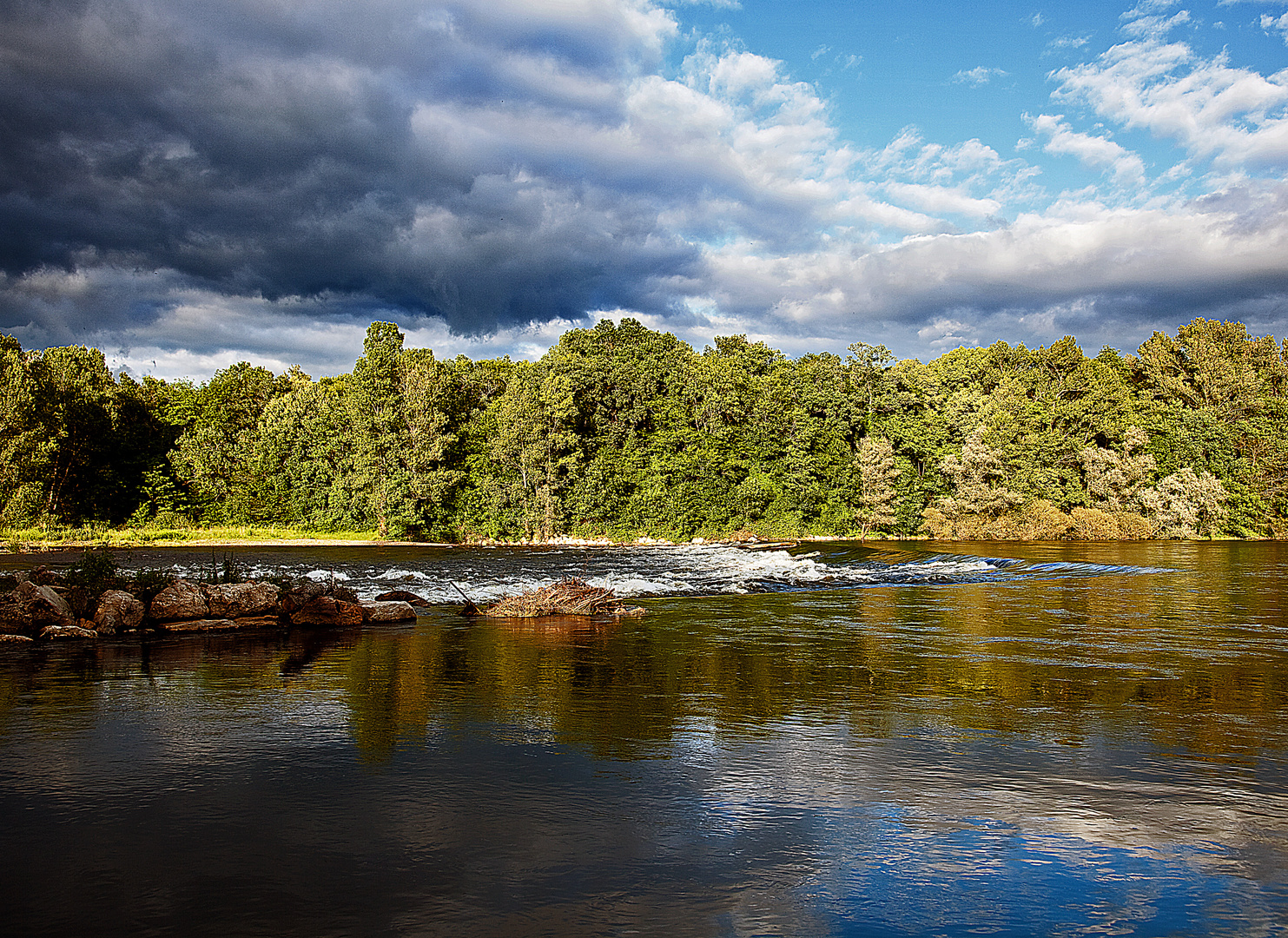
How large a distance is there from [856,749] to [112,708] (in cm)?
829

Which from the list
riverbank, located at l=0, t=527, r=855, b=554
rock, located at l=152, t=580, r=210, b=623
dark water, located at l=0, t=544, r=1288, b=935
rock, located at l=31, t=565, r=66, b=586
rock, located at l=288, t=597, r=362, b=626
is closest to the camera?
dark water, located at l=0, t=544, r=1288, b=935

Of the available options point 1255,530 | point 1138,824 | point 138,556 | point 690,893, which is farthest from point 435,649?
point 1255,530

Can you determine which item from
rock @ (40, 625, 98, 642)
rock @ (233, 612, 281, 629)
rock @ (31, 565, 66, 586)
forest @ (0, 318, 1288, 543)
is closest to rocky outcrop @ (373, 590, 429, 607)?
rock @ (233, 612, 281, 629)

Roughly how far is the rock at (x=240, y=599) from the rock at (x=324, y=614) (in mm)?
584

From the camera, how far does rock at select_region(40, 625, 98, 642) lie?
14.3 metres

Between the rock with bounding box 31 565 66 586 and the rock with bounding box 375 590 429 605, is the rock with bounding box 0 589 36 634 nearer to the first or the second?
the rock with bounding box 31 565 66 586

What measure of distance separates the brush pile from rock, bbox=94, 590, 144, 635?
6960mm

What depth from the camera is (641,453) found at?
66.4m

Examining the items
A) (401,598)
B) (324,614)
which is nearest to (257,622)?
(324,614)

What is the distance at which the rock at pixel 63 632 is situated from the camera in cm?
1431

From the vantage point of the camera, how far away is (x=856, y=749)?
7.31m

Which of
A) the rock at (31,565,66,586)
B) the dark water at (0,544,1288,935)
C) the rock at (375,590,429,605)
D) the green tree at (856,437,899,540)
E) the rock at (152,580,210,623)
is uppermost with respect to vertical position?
the green tree at (856,437,899,540)

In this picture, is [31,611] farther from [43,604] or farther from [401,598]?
[401,598]

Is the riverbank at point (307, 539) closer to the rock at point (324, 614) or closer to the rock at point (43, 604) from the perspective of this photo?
the rock at point (43, 604)
